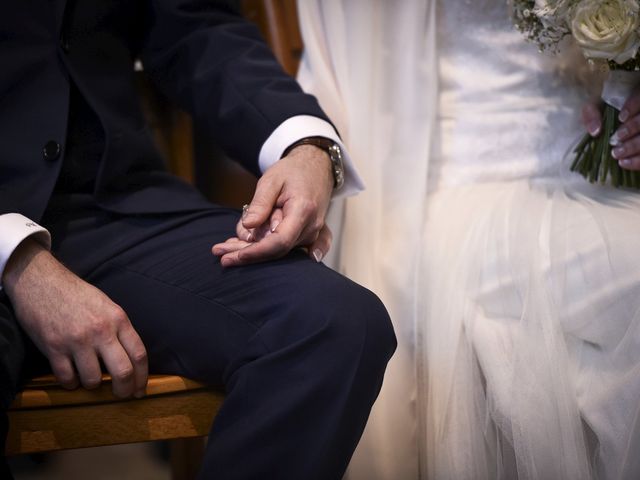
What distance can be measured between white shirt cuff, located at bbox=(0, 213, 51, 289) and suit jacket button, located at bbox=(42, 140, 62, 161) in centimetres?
12

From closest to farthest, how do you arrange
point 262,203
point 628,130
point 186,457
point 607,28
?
point 262,203, point 607,28, point 628,130, point 186,457

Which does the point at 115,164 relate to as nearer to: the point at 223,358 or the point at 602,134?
the point at 223,358

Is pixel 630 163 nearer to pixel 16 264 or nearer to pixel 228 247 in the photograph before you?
pixel 228 247

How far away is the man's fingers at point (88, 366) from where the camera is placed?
2.90 ft

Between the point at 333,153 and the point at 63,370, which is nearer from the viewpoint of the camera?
the point at 63,370

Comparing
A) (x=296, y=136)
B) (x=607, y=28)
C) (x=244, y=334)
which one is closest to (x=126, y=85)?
(x=296, y=136)

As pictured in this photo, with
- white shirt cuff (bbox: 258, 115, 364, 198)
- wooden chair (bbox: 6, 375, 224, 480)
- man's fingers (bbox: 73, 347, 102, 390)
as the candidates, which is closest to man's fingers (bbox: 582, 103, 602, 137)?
white shirt cuff (bbox: 258, 115, 364, 198)

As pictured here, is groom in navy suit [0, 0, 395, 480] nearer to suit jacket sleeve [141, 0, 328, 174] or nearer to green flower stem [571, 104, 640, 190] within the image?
suit jacket sleeve [141, 0, 328, 174]

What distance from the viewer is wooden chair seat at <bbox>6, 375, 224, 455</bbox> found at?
3.10ft

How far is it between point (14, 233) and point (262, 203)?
0.29 metres

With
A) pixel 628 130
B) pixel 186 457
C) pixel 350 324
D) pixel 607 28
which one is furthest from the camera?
pixel 186 457

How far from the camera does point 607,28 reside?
43.5 inches

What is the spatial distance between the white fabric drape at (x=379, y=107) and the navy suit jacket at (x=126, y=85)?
0.20 m

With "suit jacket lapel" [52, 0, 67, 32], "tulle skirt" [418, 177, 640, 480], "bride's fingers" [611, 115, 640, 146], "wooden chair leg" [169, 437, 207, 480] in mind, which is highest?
"suit jacket lapel" [52, 0, 67, 32]
